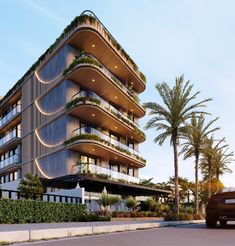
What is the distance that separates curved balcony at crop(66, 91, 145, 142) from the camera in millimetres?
36219

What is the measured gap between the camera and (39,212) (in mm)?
23141

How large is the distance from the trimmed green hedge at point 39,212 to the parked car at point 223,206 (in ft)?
32.9

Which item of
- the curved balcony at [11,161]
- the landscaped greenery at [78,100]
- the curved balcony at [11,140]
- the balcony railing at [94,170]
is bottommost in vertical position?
the balcony railing at [94,170]

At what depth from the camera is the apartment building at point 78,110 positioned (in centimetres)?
3688

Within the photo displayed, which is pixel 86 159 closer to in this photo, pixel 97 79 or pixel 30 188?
A: pixel 97 79

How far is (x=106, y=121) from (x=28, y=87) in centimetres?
1075

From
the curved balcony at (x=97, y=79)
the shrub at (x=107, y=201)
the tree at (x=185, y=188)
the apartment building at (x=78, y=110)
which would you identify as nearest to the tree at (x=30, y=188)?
the apartment building at (x=78, y=110)

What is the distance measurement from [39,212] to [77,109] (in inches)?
580

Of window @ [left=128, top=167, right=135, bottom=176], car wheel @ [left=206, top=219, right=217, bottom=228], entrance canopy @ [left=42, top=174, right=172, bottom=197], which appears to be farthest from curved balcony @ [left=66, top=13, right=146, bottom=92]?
car wheel @ [left=206, top=219, right=217, bottom=228]

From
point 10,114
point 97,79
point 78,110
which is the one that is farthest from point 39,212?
point 10,114

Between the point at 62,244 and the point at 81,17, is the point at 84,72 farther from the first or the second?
the point at 62,244

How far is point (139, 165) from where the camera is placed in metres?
50.0

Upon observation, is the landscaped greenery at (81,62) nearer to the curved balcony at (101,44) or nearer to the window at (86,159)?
the curved balcony at (101,44)

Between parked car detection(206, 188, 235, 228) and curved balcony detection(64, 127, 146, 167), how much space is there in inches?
848
